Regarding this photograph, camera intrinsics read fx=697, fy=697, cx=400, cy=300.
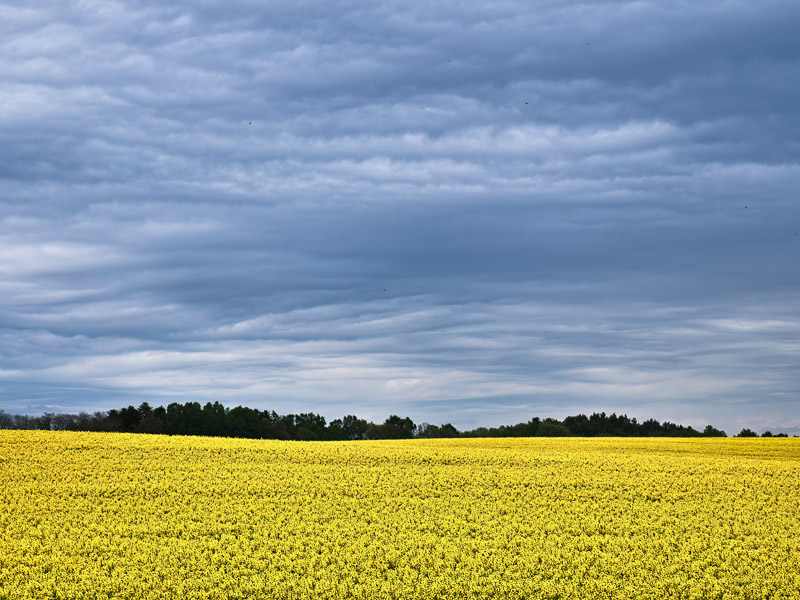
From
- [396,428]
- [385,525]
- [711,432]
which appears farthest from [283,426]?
[385,525]

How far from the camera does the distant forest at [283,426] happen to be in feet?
285

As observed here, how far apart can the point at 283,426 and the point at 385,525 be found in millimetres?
84215

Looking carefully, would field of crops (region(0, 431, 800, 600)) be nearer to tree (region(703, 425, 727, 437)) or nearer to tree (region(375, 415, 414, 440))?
tree (region(703, 425, 727, 437))

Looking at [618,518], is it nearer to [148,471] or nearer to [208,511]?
[208,511]

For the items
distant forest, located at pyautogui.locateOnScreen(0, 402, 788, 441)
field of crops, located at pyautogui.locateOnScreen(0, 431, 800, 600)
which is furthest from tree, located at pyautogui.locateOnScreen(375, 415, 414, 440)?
field of crops, located at pyautogui.locateOnScreen(0, 431, 800, 600)

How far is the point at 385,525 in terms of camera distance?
22141 mm

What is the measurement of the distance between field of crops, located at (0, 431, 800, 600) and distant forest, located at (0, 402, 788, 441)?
5019 cm

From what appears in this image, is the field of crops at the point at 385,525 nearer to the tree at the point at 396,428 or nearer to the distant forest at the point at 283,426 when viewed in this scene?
the distant forest at the point at 283,426

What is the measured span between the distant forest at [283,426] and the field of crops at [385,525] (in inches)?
1976

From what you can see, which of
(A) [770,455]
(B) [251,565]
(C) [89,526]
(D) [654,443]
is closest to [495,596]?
(B) [251,565]

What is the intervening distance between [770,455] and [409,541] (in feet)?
109

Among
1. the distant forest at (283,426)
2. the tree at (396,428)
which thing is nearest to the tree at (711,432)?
the distant forest at (283,426)

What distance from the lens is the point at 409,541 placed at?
20.3 m

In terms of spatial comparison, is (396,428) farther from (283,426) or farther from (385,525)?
(385,525)
